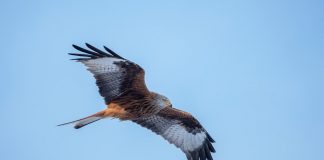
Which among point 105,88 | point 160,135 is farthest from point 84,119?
point 160,135

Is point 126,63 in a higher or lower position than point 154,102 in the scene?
higher

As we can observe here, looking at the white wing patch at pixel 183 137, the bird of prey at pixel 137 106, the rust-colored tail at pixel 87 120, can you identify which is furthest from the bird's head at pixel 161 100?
the rust-colored tail at pixel 87 120

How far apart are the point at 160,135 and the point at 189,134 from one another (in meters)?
0.57

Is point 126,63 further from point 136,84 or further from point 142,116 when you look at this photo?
point 142,116

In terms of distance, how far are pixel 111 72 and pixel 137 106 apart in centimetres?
77

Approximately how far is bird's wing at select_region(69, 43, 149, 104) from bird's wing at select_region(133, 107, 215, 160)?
0.76m

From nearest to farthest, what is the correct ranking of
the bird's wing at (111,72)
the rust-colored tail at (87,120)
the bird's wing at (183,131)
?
the rust-colored tail at (87,120), the bird's wing at (111,72), the bird's wing at (183,131)

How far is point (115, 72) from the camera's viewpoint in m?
8.67

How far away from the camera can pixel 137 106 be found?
8.80 metres

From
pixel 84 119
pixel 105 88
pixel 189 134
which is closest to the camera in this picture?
pixel 84 119

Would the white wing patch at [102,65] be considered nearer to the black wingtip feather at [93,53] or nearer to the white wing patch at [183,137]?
the black wingtip feather at [93,53]

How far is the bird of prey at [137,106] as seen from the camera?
8562 millimetres

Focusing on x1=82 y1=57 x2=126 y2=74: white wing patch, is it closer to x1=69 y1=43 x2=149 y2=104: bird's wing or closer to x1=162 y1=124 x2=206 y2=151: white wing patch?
x1=69 y1=43 x2=149 y2=104: bird's wing

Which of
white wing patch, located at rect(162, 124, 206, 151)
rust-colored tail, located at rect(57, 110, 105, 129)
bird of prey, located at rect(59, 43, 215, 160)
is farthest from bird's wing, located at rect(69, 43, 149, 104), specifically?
white wing patch, located at rect(162, 124, 206, 151)
